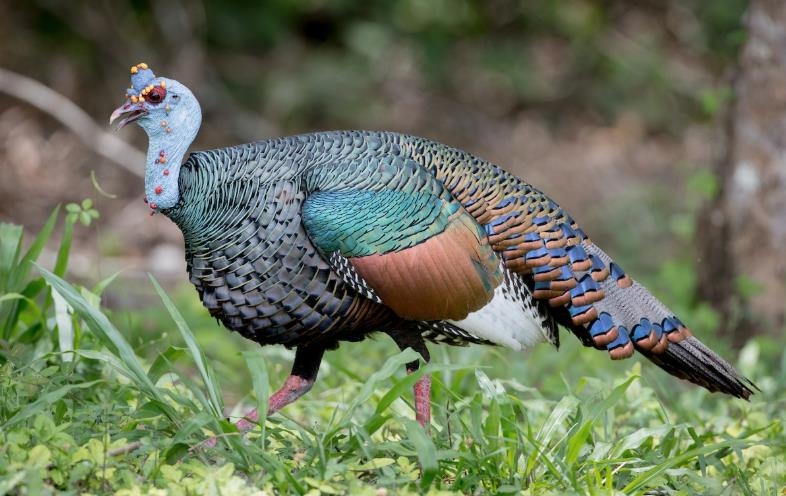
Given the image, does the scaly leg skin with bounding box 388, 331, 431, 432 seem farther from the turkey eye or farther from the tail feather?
the turkey eye

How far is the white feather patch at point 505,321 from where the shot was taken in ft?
13.5

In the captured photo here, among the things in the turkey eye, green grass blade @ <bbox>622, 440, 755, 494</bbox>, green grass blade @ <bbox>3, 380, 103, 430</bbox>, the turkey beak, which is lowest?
green grass blade @ <bbox>622, 440, 755, 494</bbox>

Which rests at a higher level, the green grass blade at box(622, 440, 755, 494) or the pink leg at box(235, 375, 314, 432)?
the pink leg at box(235, 375, 314, 432)

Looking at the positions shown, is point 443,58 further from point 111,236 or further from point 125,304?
point 125,304

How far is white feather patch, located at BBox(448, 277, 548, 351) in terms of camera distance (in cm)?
410

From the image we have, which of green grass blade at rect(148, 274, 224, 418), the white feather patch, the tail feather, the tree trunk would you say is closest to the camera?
green grass blade at rect(148, 274, 224, 418)

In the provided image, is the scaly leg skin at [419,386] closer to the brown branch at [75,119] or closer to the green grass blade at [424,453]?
the green grass blade at [424,453]

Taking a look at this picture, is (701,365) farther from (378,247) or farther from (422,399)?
(378,247)

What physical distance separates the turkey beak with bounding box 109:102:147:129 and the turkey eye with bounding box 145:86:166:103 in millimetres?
43

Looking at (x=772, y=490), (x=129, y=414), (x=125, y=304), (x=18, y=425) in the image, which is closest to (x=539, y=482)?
(x=772, y=490)

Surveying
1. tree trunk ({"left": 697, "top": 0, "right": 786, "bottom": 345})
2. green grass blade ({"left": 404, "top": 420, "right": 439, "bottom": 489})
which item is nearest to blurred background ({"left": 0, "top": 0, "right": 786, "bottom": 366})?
tree trunk ({"left": 697, "top": 0, "right": 786, "bottom": 345})

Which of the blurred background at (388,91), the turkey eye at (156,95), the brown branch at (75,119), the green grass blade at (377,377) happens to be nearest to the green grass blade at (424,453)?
the green grass blade at (377,377)

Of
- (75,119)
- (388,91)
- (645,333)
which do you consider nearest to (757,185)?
(645,333)

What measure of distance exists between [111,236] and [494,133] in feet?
14.5
